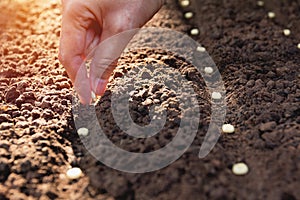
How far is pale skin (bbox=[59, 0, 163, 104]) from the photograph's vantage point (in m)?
1.41

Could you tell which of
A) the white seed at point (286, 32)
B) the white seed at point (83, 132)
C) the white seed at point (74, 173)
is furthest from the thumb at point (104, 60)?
the white seed at point (286, 32)

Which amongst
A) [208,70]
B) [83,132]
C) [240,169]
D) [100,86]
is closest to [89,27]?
[100,86]

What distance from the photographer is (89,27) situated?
59.4 inches

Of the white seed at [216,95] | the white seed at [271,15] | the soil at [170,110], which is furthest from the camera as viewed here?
the white seed at [271,15]

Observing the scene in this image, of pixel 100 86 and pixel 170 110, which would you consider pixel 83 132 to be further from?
pixel 170 110

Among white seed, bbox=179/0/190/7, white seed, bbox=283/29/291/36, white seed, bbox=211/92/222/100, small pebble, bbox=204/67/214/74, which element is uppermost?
white seed, bbox=179/0/190/7

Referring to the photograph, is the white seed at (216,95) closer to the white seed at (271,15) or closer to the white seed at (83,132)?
the white seed at (83,132)

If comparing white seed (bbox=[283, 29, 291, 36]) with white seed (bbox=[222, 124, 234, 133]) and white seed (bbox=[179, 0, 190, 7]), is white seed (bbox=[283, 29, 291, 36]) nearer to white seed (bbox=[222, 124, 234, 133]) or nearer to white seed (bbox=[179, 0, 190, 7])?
white seed (bbox=[179, 0, 190, 7])

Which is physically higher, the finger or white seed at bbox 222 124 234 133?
the finger

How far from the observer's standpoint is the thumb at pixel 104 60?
54.9 inches

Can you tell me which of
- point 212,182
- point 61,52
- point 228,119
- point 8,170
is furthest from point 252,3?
point 8,170

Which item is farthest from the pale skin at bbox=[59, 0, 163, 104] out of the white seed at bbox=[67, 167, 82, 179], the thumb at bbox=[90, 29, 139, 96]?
the white seed at bbox=[67, 167, 82, 179]

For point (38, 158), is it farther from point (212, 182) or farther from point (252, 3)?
point (252, 3)

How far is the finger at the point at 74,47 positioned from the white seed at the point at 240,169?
0.53 meters
